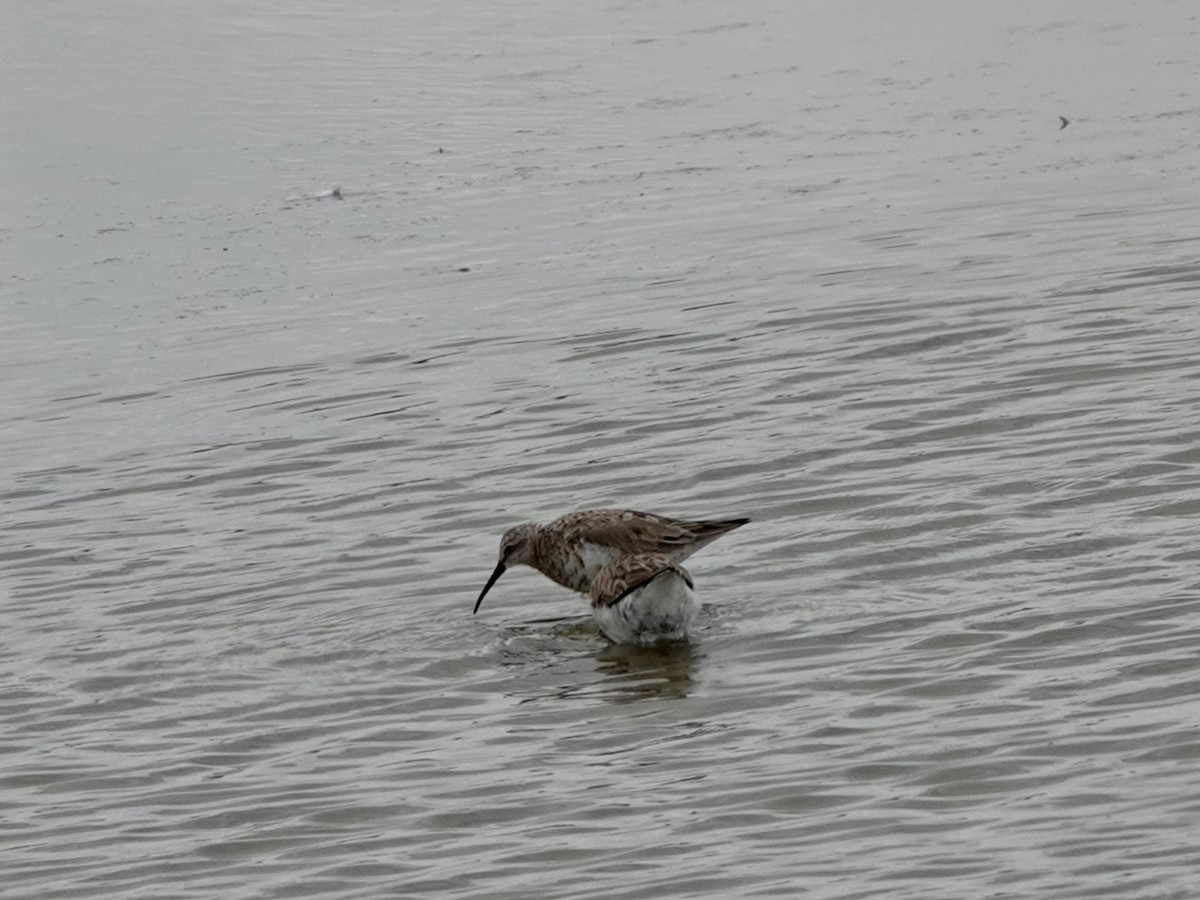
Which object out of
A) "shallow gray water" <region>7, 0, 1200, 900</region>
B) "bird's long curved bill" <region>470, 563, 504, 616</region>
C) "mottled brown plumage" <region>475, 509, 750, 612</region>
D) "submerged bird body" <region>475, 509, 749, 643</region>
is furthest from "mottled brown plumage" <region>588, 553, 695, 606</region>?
"bird's long curved bill" <region>470, 563, 504, 616</region>

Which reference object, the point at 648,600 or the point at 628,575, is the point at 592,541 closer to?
the point at 628,575

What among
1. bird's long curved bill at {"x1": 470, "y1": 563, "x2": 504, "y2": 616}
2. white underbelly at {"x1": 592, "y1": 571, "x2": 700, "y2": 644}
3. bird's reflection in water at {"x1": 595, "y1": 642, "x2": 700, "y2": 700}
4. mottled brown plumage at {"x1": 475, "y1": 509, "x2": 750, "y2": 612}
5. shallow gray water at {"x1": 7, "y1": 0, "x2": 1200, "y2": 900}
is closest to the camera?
shallow gray water at {"x1": 7, "y1": 0, "x2": 1200, "y2": 900}

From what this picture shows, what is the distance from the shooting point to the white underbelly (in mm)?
9156

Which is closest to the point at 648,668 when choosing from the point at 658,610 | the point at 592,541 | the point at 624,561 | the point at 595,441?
the point at 658,610

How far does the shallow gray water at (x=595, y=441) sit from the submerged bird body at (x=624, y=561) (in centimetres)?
19

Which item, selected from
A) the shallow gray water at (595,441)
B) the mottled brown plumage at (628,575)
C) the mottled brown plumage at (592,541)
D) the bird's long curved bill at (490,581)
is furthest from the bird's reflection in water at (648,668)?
the bird's long curved bill at (490,581)

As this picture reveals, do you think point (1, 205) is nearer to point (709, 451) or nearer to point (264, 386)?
point (264, 386)

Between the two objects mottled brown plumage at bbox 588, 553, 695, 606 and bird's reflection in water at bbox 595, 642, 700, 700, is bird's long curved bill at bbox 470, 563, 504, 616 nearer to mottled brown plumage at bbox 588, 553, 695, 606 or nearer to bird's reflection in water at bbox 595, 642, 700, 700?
mottled brown plumage at bbox 588, 553, 695, 606

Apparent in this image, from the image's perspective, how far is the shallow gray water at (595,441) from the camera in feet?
24.0

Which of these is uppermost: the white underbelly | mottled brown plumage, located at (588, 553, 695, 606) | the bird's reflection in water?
mottled brown plumage, located at (588, 553, 695, 606)

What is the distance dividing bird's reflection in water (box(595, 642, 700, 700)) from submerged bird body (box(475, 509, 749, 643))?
0.20 ft

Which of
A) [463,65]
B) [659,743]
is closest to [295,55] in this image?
[463,65]

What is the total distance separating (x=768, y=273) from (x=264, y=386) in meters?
3.51

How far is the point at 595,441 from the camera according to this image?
12211 millimetres
